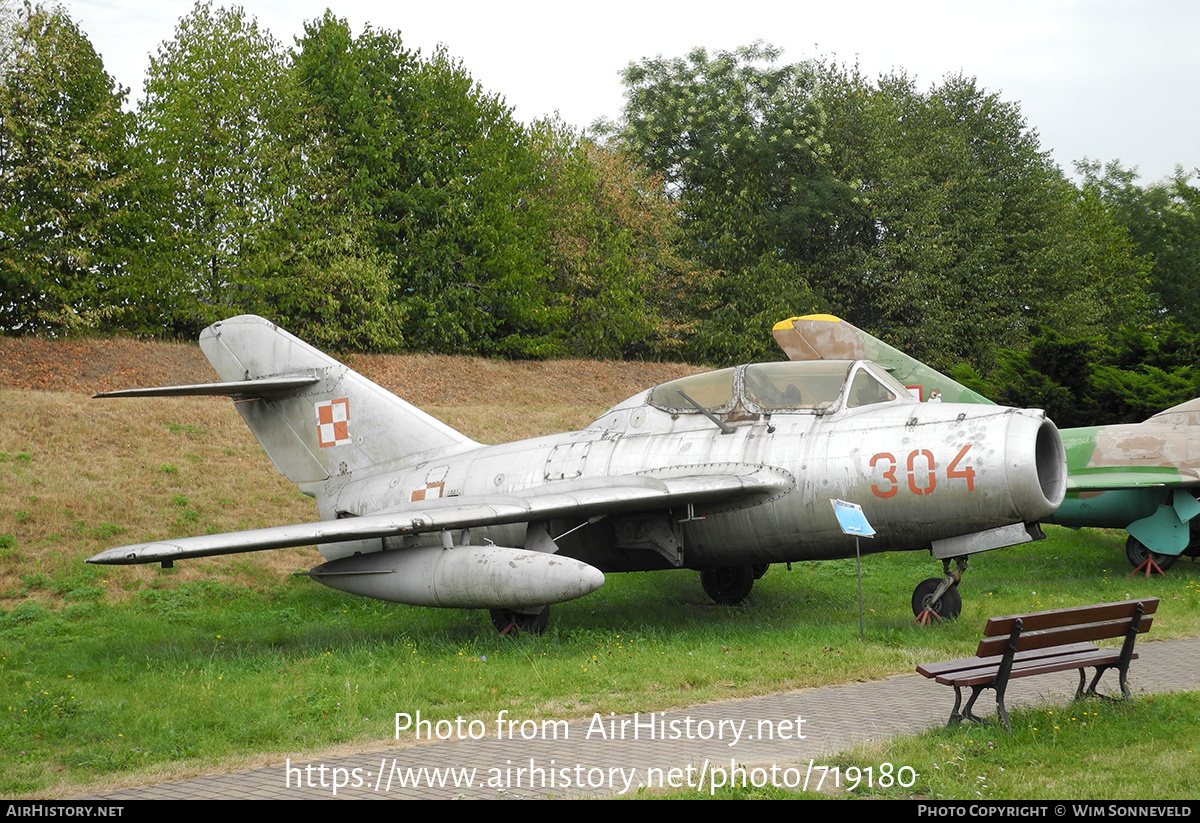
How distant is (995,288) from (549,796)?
43886mm

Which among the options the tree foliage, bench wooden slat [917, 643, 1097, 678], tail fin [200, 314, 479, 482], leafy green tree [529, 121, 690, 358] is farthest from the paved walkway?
the tree foliage

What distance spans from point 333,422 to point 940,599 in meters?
8.62

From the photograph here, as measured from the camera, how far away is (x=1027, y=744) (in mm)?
6957

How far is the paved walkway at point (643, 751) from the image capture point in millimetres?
6512

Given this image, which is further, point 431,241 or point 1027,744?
point 431,241

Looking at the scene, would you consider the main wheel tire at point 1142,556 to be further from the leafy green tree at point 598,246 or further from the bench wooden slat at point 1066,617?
the leafy green tree at point 598,246

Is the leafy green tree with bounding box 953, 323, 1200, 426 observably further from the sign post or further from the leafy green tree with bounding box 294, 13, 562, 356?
the leafy green tree with bounding box 294, 13, 562, 356

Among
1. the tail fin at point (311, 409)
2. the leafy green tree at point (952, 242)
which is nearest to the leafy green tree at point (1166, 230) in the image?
the leafy green tree at point (952, 242)

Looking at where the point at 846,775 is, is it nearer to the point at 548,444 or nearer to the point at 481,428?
the point at 548,444

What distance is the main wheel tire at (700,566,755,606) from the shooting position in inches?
569

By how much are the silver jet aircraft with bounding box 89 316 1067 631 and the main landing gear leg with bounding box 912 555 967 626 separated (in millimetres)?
24

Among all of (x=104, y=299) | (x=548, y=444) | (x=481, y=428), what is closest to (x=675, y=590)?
(x=548, y=444)

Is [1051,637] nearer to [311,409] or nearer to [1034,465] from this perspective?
[1034,465]

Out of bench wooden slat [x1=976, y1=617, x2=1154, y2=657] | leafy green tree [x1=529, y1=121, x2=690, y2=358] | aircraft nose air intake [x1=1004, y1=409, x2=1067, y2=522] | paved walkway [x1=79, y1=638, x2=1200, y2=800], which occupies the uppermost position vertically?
leafy green tree [x1=529, y1=121, x2=690, y2=358]
